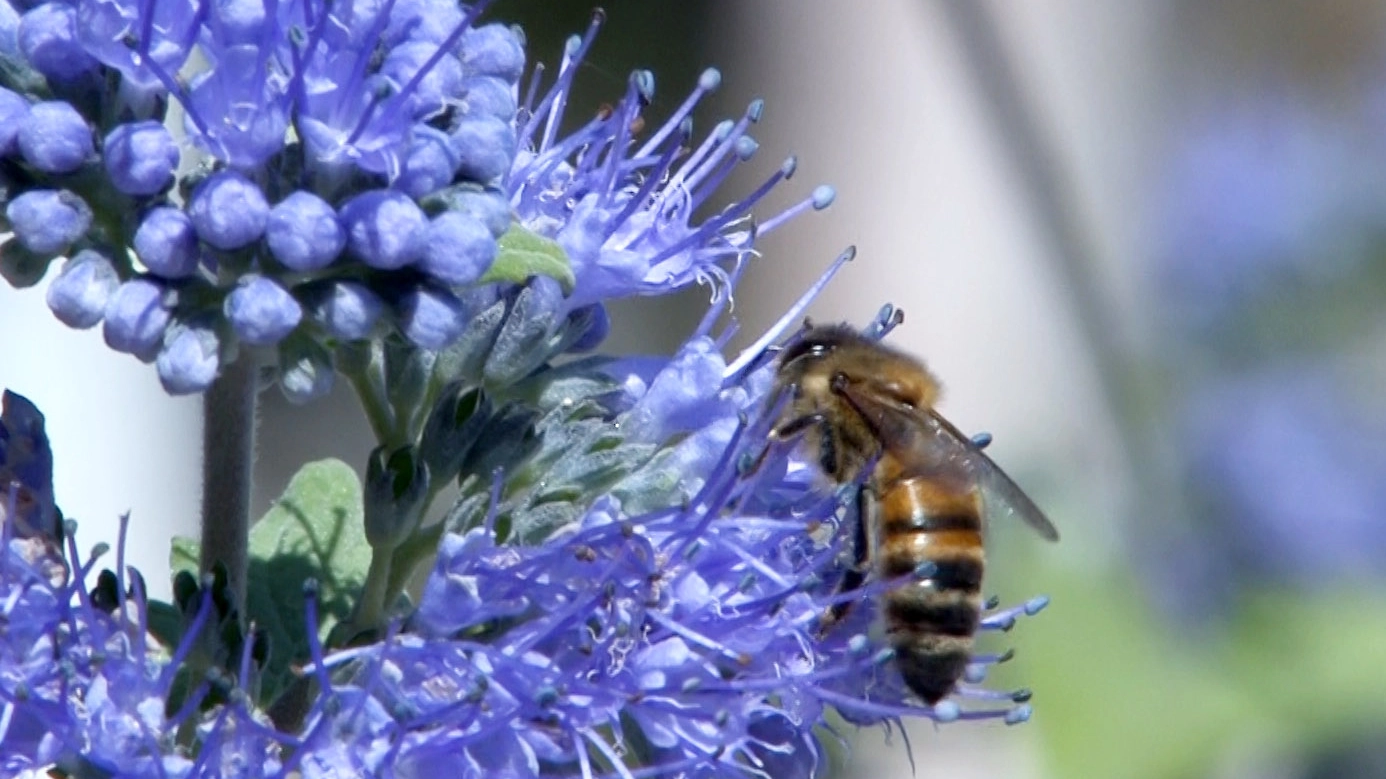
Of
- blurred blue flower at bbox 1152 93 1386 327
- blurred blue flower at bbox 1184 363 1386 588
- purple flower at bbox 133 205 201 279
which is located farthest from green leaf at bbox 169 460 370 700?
blurred blue flower at bbox 1152 93 1386 327

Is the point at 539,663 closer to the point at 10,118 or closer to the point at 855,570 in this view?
the point at 855,570

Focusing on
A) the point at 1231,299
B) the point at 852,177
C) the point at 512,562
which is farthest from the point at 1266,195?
the point at 512,562

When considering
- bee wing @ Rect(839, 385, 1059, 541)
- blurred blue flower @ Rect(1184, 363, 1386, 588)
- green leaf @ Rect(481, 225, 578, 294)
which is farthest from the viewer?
blurred blue flower @ Rect(1184, 363, 1386, 588)

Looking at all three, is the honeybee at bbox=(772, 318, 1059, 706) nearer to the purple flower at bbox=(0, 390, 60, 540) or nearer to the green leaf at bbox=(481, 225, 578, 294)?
the green leaf at bbox=(481, 225, 578, 294)

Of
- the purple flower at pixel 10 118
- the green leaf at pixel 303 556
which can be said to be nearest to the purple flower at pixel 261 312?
the purple flower at pixel 10 118

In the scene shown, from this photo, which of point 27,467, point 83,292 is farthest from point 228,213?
point 27,467

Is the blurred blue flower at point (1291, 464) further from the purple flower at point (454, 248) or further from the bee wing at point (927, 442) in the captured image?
the purple flower at point (454, 248)
